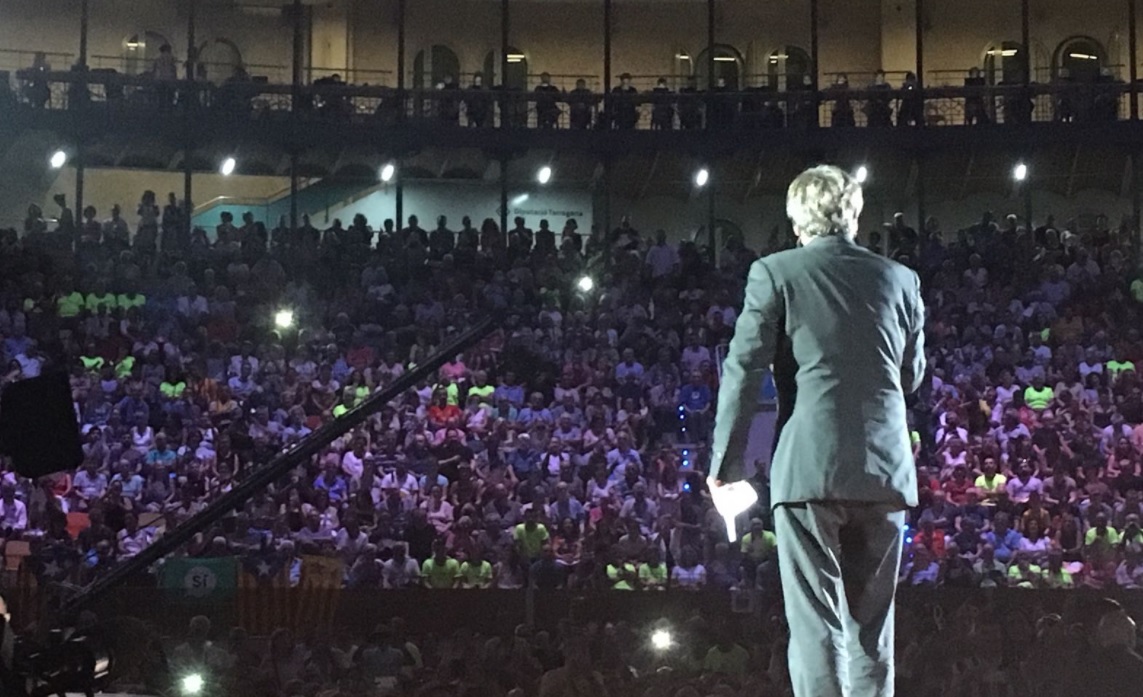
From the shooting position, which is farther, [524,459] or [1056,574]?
[524,459]

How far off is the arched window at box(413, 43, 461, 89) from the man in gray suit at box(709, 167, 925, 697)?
23.1m

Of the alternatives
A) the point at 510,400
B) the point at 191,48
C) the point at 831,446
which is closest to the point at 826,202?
the point at 831,446

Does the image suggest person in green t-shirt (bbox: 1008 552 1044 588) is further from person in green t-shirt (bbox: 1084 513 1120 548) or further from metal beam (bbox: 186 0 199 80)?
metal beam (bbox: 186 0 199 80)

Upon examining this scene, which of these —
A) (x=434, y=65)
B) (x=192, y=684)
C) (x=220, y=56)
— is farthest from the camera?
(x=434, y=65)

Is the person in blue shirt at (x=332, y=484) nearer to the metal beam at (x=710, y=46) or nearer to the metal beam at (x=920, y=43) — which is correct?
the metal beam at (x=710, y=46)

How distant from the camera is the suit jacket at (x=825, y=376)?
362 centimetres

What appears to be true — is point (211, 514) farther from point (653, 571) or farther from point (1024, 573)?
point (1024, 573)

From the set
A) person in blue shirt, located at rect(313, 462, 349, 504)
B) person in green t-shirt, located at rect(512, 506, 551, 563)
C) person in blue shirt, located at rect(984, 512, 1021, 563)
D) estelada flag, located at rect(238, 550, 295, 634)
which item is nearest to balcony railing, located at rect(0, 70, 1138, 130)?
person in blue shirt, located at rect(313, 462, 349, 504)

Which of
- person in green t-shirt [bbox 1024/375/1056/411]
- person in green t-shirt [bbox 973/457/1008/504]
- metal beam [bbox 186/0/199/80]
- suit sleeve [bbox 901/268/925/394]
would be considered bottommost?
person in green t-shirt [bbox 973/457/1008/504]

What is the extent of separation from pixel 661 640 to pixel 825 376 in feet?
19.6

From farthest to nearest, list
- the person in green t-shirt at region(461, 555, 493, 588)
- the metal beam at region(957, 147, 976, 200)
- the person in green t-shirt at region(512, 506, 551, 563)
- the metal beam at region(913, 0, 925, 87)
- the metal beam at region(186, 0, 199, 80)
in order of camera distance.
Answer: the metal beam at region(957, 147, 976, 200), the metal beam at region(913, 0, 925, 87), the metal beam at region(186, 0, 199, 80), the person in green t-shirt at region(512, 506, 551, 563), the person in green t-shirt at region(461, 555, 493, 588)

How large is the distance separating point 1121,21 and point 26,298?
61.2ft

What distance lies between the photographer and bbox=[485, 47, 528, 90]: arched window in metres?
26.5

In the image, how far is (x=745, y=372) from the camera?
363cm
